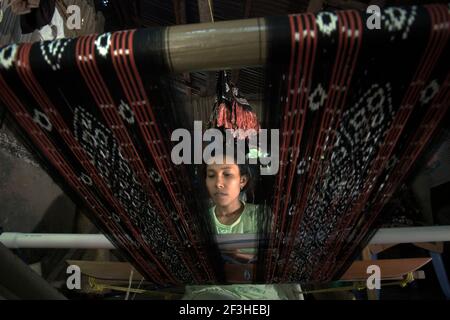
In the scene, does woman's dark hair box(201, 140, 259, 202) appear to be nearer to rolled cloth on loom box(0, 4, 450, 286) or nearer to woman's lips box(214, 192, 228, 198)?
woman's lips box(214, 192, 228, 198)

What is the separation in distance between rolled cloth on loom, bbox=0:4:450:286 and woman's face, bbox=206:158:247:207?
0.28 meters

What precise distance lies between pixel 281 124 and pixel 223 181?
1.95ft

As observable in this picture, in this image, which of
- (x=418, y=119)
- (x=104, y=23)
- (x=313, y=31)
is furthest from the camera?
(x=104, y=23)

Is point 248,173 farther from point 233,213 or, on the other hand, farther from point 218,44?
point 218,44

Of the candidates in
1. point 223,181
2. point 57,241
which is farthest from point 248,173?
point 57,241

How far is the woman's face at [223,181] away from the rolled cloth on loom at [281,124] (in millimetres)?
279

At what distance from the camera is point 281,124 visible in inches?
29.2

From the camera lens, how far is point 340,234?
1042mm

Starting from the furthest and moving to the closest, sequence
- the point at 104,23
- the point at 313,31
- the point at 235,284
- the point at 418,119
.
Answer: the point at 104,23, the point at 235,284, the point at 418,119, the point at 313,31

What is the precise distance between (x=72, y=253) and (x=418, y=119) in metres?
2.75

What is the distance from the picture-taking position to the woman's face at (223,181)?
1.26m

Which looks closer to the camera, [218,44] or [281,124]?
[218,44]

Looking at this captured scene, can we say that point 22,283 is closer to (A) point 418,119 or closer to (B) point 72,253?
(A) point 418,119
